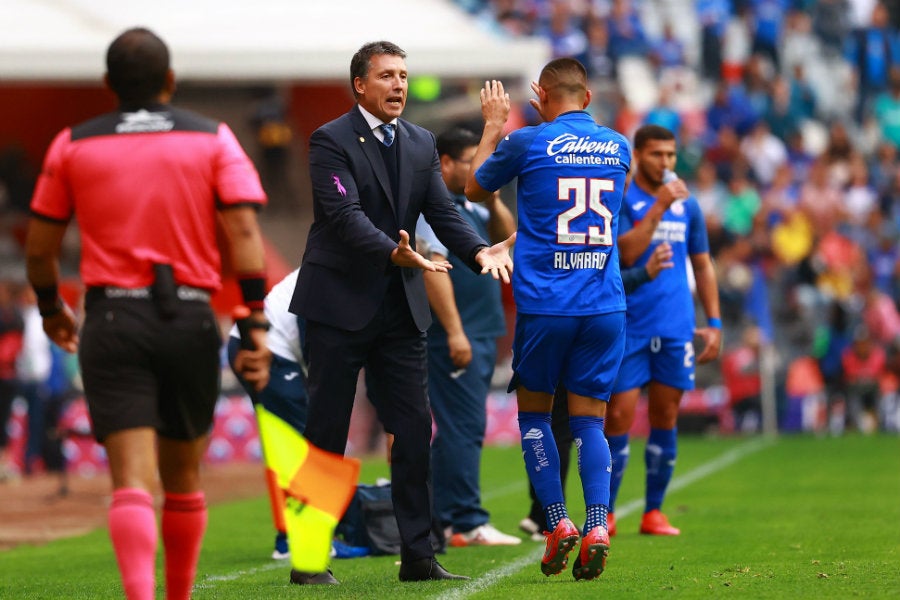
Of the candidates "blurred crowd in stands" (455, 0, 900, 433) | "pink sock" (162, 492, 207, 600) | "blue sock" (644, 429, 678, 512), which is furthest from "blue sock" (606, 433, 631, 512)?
"blurred crowd in stands" (455, 0, 900, 433)

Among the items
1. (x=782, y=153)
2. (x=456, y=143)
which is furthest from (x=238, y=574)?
(x=782, y=153)

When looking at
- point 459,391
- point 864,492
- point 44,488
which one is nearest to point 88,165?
point 459,391

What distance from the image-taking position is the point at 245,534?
37.0 feet

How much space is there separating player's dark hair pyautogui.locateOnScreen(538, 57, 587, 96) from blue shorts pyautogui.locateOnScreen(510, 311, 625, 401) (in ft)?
3.50

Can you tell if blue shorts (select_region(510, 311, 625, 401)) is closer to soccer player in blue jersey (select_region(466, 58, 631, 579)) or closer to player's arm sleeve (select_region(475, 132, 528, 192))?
soccer player in blue jersey (select_region(466, 58, 631, 579))

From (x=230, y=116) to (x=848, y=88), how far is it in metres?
10.9

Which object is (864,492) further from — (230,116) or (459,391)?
(230,116)

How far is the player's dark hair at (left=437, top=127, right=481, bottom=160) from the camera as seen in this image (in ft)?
32.3

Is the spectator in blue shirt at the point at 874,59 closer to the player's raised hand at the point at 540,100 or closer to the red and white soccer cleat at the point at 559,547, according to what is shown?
the player's raised hand at the point at 540,100

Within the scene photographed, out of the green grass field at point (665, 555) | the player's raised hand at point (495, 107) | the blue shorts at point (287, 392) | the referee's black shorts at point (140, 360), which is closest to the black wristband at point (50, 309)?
the referee's black shorts at point (140, 360)

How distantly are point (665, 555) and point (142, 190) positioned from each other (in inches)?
156

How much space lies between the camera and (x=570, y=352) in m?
7.56

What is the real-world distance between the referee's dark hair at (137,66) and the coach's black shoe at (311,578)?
2574 millimetres

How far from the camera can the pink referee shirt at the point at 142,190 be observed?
5.70 meters
